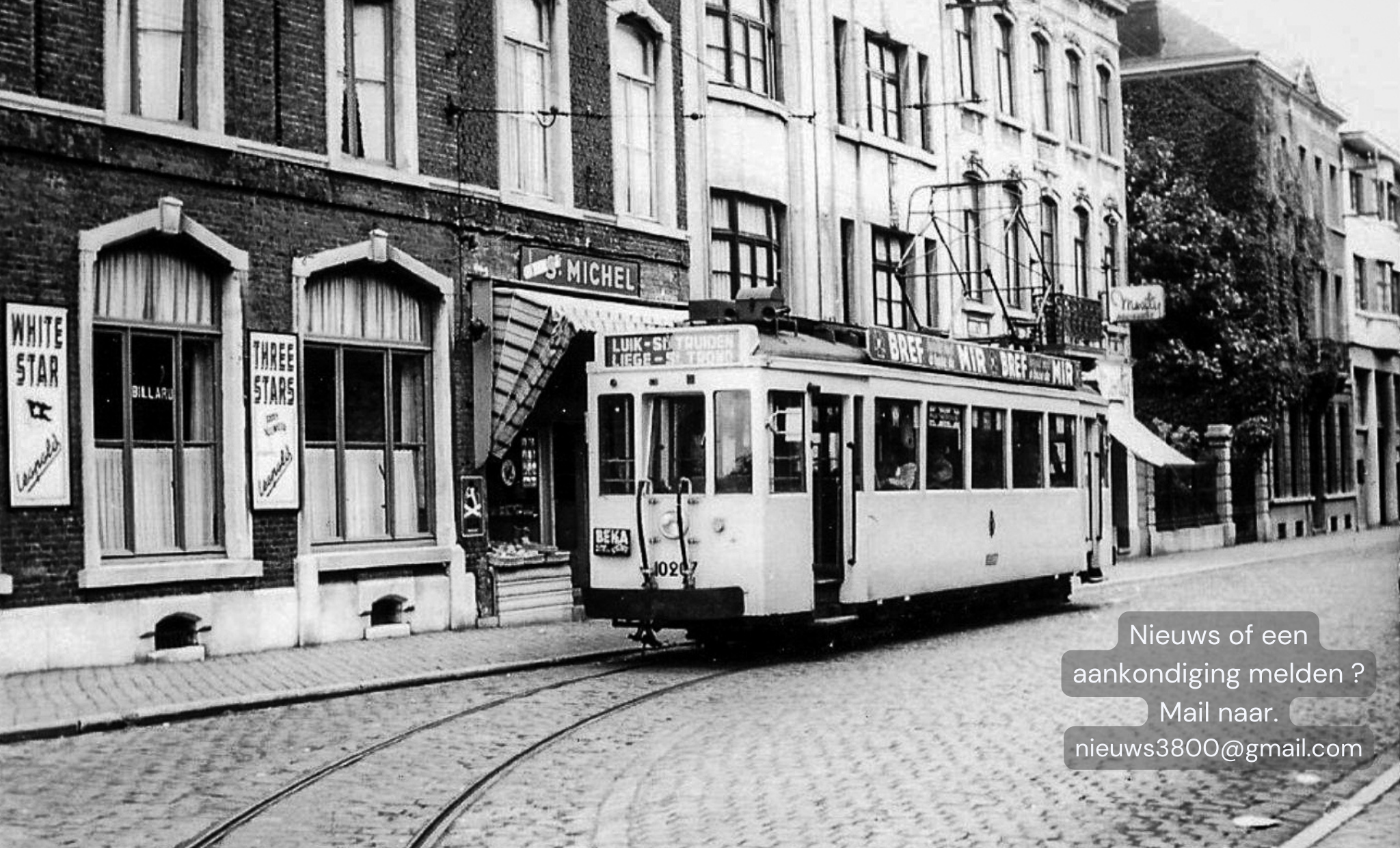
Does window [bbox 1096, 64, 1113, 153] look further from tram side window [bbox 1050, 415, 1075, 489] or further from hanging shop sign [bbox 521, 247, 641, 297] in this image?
hanging shop sign [bbox 521, 247, 641, 297]

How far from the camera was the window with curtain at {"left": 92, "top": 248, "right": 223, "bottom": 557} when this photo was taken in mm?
16516

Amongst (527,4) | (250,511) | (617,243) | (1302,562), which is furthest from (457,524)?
(1302,562)

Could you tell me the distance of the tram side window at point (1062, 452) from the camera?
907 inches

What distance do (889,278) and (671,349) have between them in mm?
15297

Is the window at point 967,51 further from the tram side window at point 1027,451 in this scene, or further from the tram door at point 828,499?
the tram door at point 828,499

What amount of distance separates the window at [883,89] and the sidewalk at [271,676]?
13.1 metres

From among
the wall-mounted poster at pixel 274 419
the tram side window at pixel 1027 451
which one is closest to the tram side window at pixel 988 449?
the tram side window at pixel 1027 451

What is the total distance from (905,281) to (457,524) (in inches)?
538

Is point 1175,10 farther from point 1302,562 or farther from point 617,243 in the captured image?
point 617,243

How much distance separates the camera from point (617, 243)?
23.5 m

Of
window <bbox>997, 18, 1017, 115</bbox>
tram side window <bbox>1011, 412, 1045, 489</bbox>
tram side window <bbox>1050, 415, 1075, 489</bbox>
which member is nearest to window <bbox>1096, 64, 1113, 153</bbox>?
window <bbox>997, 18, 1017, 115</bbox>

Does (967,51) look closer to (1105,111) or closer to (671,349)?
(1105,111)

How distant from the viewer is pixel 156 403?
674 inches

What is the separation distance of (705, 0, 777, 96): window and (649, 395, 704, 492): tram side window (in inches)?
406
